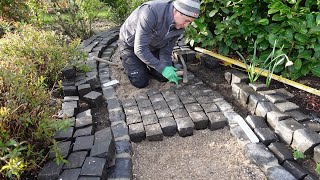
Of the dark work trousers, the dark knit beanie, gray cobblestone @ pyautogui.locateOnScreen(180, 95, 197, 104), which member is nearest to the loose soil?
gray cobblestone @ pyautogui.locateOnScreen(180, 95, 197, 104)

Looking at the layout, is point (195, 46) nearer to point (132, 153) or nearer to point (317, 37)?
point (317, 37)

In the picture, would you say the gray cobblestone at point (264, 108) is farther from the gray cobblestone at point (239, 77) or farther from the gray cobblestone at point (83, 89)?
the gray cobblestone at point (83, 89)

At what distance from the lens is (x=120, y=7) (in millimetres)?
5648

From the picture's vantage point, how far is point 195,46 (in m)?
4.41

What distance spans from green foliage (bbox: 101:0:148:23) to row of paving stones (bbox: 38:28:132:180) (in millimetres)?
2457

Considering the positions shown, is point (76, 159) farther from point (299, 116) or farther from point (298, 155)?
point (299, 116)

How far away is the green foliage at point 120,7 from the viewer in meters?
5.64

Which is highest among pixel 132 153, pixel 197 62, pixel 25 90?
pixel 25 90

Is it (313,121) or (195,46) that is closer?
(313,121)

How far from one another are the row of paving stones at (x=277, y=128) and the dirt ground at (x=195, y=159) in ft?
0.45

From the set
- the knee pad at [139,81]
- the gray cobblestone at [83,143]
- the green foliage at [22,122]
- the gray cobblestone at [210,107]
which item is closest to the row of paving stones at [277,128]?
the gray cobblestone at [210,107]

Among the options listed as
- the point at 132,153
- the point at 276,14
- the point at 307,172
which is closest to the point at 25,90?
the point at 132,153

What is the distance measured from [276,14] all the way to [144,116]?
1851 mm

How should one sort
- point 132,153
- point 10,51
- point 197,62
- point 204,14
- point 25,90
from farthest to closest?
1. point 197,62
2. point 204,14
3. point 10,51
4. point 132,153
5. point 25,90
